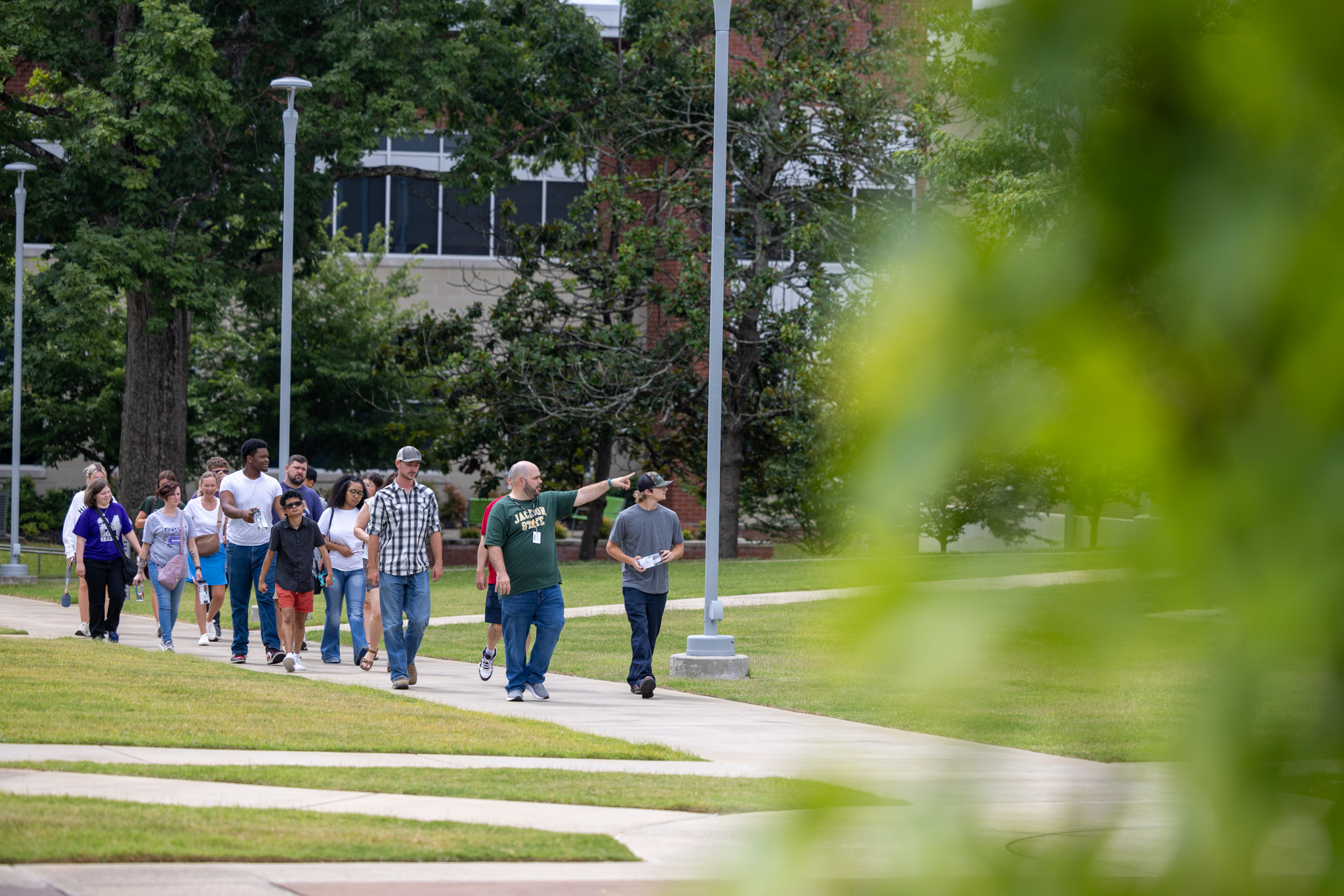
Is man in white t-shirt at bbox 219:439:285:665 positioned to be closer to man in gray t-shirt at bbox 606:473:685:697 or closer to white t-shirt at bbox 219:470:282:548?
white t-shirt at bbox 219:470:282:548

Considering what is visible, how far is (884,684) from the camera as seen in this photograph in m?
0.63

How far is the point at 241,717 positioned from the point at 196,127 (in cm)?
1792

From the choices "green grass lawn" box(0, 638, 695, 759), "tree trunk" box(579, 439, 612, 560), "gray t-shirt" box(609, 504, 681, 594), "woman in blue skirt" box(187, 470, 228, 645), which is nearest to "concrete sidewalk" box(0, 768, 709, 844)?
"green grass lawn" box(0, 638, 695, 759)

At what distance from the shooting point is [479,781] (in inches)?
321

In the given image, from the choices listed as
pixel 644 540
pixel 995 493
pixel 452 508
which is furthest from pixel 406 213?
pixel 995 493

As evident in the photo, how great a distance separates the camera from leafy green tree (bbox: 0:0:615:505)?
24.2 m

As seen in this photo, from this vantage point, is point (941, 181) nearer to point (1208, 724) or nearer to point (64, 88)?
point (1208, 724)

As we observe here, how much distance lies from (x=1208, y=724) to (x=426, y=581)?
13.0 metres

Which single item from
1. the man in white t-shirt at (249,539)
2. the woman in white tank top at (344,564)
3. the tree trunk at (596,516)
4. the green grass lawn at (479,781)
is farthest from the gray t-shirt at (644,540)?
the tree trunk at (596,516)

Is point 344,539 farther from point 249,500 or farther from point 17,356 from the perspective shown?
point 17,356

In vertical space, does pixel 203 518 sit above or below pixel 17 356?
below

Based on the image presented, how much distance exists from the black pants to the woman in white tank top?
110 inches

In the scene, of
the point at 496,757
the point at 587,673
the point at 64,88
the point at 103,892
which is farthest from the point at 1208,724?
the point at 64,88

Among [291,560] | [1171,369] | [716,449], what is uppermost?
[1171,369]
